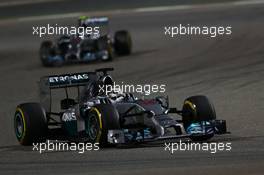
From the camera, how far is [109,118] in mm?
13141

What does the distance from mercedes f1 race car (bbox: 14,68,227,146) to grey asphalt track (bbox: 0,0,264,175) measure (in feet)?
0.81

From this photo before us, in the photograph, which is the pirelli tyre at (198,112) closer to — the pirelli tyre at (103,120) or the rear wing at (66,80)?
the pirelli tyre at (103,120)

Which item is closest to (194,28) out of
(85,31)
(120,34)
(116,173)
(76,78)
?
(120,34)

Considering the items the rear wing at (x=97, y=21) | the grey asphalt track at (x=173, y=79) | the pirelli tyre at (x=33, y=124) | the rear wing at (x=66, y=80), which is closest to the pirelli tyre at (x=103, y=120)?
the grey asphalt track at (x=173, y=79)

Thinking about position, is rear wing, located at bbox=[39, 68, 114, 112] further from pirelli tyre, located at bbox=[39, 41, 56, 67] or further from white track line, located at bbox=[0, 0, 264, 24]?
white track line, located at bbox=[0, 0, 264, 24]

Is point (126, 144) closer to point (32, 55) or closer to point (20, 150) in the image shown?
point (20, 150)

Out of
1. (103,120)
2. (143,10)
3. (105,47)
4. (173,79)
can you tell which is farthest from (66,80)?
(143,10)

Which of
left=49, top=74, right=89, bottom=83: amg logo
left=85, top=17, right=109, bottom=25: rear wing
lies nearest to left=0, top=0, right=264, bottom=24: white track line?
left=85, top=17, right=109, bottom=25: rear wing

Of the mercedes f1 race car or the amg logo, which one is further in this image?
the amg logo

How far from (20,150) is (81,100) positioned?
1.31 m

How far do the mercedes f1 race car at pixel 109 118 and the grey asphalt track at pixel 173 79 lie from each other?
25 centimetres

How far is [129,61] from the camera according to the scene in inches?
1046

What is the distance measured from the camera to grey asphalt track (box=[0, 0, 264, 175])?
11617 mm

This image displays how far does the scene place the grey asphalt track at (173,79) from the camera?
11.6 meters
